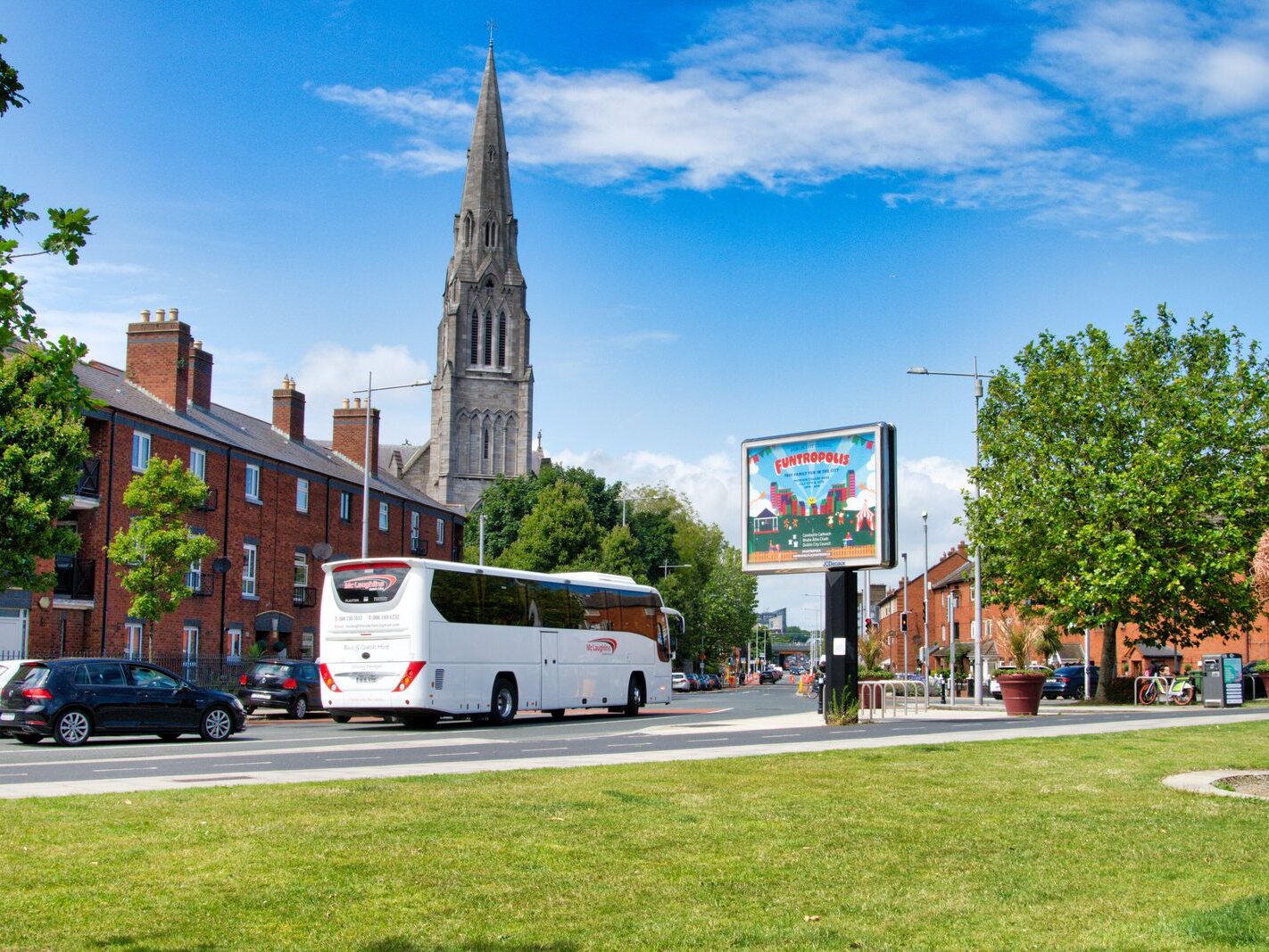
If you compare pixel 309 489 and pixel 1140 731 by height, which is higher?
pixel 309 489

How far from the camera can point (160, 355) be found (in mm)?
44312

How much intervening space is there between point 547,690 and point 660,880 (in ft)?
78.6

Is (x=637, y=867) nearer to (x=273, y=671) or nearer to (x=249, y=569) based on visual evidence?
(x=273, y=671)

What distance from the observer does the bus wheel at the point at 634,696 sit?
35.7 m

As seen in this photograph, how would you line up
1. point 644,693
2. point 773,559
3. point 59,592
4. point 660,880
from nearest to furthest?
1. point 660,880
2. point 773,559
3. point 644,693
4. point 59,592

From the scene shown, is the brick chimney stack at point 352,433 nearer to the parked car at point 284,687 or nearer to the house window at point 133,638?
the house window at point 133,638

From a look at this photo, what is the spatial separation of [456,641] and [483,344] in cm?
10054

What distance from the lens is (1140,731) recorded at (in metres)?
23.0

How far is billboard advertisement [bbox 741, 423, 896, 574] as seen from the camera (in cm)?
2710

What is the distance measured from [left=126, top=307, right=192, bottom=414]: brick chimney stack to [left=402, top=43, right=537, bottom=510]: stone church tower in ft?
254

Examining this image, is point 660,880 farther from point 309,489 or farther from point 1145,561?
point 309,489

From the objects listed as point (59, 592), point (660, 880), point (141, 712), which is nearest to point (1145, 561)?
point (141, 712)

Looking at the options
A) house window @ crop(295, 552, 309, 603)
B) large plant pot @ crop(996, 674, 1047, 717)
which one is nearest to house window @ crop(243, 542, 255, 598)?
house window @ crop(295, 552, 309, 603)

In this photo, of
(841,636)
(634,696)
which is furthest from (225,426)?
(841,636)
